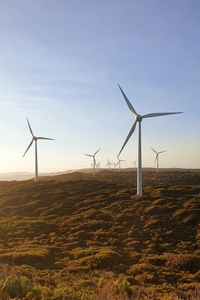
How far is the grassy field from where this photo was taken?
20.1 m

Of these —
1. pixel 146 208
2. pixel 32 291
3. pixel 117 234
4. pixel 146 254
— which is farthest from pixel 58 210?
pixel 32 291

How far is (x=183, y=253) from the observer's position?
34125 mm

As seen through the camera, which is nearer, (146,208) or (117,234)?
(117,234)

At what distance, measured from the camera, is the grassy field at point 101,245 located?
2006 cm

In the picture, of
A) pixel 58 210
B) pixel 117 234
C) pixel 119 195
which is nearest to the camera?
pixel 117 234

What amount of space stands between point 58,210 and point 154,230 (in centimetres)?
1926

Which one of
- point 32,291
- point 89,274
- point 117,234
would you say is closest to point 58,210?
point 117,234

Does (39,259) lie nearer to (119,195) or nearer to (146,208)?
(146,208)

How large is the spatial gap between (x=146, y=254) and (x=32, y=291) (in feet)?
63.8

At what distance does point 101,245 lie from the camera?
37562mm

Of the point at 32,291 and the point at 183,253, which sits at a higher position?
the point at 32,291

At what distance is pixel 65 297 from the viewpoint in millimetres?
15008

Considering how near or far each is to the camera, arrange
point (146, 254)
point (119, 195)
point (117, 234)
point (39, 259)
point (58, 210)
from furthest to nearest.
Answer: point (119, 195)
point (58, 210)
point (117, 234)
point (146, 254)
point (39, 259)

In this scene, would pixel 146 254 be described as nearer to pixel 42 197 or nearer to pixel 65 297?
pixel 65 297
